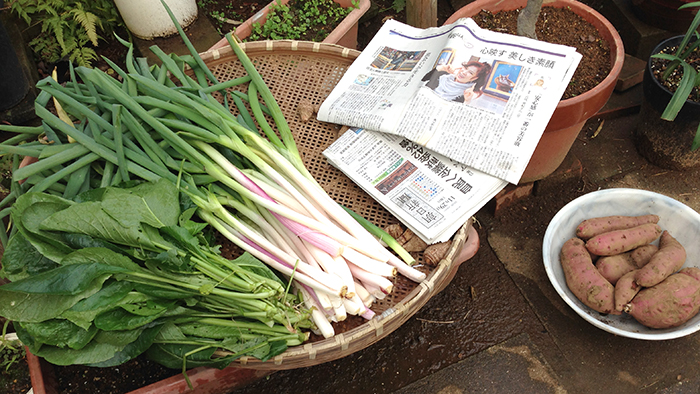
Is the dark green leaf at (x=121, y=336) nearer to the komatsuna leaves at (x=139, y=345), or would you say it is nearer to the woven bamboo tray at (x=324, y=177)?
the komatsuna leaves at (x=139, y=345)

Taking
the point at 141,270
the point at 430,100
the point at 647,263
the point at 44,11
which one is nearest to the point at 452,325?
the point at 647,263

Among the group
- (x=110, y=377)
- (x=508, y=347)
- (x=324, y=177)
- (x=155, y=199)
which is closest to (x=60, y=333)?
(x=155, y=199)

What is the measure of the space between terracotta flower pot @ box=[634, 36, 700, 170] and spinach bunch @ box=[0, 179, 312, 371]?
1.72 meters

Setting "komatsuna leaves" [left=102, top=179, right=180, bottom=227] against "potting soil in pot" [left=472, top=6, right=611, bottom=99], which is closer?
"komatsuna leaves" [left=102, top=179, right=180, bottom=227]

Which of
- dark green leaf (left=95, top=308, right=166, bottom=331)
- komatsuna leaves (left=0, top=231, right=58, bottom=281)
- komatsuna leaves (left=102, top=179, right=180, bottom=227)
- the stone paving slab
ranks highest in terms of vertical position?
komatsuna leaves (left=102, top=179, right=180, bottom=227)

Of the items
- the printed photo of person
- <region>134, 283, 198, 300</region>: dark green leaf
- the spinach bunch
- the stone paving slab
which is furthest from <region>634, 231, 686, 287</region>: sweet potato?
<region>134, 283, 198, 300</region>: dark green leaf

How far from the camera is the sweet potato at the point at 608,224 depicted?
1840mm

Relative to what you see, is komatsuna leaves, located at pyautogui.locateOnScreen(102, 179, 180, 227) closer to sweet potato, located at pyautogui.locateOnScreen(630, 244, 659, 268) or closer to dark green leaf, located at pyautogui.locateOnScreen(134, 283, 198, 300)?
dark green leaf, located at pyautogui.locateOnScreen(134, 283, 198, 300)

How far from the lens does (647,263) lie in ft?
5.74

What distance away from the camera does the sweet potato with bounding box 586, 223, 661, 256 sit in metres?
1.78

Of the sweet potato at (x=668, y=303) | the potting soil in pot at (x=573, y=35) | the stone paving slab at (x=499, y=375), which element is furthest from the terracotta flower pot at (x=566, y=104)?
the stone paving slab at (x=499, y=375)

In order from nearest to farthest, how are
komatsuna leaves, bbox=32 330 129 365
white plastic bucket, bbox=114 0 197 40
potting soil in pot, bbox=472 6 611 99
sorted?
komatsuna leaves, bbox=32 330 129 365
potting soil in pot, bbox=472 6 611 99
white plastic bucket, bbox=114 0 197 40

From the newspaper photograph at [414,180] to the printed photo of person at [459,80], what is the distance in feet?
0.71

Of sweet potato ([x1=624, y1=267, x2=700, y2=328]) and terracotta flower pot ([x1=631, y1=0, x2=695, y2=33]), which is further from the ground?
terracotta flower pot ([x1=631, y1=0, x2=695, y2=33])
